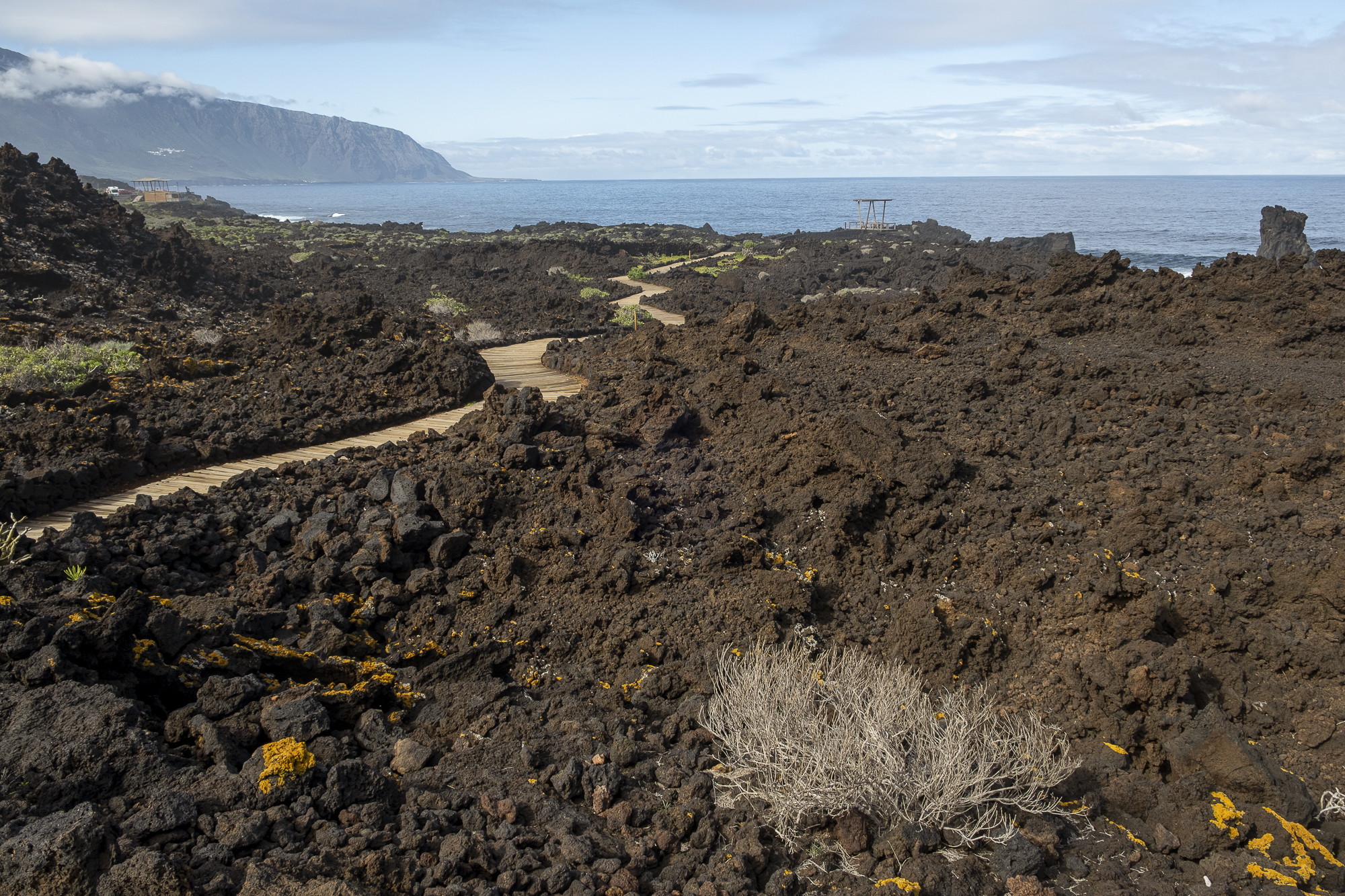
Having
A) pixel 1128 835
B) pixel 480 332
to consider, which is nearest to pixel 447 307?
pixel 480 332

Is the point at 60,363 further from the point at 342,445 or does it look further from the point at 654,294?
the point at 654,294

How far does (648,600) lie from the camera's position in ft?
17.4

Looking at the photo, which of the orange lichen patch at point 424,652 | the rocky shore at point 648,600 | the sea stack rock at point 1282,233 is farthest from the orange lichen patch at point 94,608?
the sea stack rock at point 1282,233

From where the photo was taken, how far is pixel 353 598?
17.0 ft

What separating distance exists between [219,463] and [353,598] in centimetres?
392

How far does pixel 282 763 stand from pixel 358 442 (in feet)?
21.0

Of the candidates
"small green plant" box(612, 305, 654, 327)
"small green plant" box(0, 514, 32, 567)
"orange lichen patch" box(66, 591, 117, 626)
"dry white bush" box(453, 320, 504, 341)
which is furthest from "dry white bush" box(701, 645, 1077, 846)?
"small green plant" box(612, 305, 654, 327)

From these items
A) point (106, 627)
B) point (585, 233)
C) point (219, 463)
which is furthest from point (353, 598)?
point (585, 233)

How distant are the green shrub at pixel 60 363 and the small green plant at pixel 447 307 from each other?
7242mm

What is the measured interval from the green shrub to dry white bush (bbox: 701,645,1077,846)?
891 cm

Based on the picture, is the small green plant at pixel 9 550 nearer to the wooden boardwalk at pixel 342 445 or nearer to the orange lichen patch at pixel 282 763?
the wooden boardwalk at pixel 342 445

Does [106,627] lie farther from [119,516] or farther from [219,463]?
[219,463]

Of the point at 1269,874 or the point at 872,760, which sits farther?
the point at 872,760

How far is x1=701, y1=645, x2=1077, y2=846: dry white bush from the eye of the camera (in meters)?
3.21
